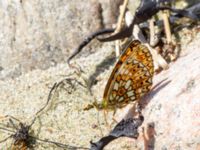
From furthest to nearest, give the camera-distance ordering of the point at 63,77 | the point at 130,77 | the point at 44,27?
the point at 44,27, the point at 63,77, the point at 130,77

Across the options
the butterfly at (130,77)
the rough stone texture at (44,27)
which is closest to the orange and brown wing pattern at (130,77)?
the butterfly at (130,77)

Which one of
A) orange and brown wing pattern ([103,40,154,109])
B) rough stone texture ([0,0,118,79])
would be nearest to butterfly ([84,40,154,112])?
orange and brown wing pattern ([103,40,154,109])

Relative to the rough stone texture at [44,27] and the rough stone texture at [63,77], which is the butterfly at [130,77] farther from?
the rough stone texture at [44,27]

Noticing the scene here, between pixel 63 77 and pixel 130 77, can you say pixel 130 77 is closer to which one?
pixel 130 77

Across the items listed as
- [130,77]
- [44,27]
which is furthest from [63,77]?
[130,77]

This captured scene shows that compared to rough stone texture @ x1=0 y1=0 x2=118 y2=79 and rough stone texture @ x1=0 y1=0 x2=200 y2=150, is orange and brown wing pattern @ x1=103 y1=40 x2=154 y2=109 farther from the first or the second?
rough stone texture @ x1=0 y1=0 x2=118 y2=79

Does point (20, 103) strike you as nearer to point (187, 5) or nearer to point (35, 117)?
point (35, 117)
